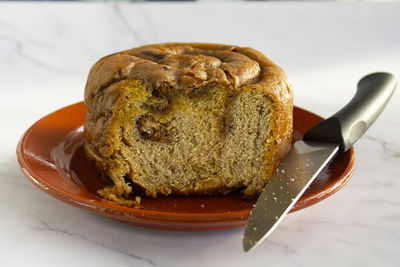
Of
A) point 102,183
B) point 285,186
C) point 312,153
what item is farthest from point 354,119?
point 102,183

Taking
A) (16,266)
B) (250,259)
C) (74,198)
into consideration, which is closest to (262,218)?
(250,259)

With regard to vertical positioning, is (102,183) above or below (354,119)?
below

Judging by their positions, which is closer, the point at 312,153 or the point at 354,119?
the point at 312,153

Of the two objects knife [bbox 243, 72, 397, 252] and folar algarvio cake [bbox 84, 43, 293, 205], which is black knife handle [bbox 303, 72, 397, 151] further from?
folar algarvio cake [bbox 84, 43, 293, 205]

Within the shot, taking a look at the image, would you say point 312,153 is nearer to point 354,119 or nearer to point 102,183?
point 354,119

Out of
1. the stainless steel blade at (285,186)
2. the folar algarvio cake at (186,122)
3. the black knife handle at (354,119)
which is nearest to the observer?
the stainless steel blade at (285,186)

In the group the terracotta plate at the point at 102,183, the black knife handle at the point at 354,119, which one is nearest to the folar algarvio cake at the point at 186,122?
the terracotta plate at the point at 102,183

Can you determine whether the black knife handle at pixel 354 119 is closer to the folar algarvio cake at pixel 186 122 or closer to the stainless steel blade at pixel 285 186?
the stainless steel blade at pixel 285 186

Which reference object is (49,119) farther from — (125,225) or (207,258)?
(207,258)
